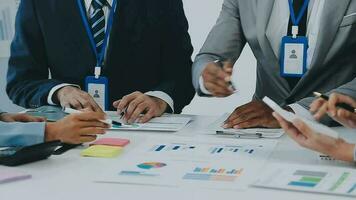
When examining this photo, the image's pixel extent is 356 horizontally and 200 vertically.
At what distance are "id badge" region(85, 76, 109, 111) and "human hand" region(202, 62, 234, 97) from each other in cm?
51

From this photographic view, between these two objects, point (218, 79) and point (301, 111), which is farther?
point (218, 79)

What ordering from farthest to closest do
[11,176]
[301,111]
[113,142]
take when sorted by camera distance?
[301,111] → [113,142] → [11,176]

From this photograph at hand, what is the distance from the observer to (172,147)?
5.63 feet

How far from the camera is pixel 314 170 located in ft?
4.74

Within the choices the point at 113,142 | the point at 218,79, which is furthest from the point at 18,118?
the point at 218,79

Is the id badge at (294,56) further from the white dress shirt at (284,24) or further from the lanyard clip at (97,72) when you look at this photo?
the lanyard clip at (97,72)

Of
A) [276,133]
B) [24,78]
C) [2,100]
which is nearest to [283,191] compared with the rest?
[276,133]

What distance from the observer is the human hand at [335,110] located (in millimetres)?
1705

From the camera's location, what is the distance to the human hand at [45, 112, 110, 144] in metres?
1.69

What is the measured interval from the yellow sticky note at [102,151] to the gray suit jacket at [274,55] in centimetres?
60

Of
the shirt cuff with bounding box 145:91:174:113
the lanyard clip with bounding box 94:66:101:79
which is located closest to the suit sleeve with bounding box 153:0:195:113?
the shirt cuff with bounding box 145:91:174:113

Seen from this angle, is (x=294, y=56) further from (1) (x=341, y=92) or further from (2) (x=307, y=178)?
(2) (x=307, y=178)

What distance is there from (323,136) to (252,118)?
18.1 inches

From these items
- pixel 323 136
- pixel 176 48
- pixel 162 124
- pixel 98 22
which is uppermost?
pixel 98 22
